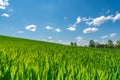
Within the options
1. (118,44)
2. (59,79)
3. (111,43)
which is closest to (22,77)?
(59,79)

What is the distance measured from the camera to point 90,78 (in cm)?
302

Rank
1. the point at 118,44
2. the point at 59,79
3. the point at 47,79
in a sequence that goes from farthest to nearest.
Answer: the point at 118,44 < the point at 47,79 < the point at 59,79

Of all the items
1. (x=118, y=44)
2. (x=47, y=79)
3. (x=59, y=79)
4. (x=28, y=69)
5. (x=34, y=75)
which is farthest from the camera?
(x=118, y=44)

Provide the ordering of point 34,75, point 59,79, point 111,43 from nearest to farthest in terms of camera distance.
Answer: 1. point 59,79
2. point 34,75
3. point 111,43

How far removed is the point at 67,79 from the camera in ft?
9.25

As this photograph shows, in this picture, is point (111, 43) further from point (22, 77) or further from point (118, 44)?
point (22, 77)

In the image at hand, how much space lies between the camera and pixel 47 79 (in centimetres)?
291

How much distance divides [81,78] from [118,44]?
110180 mm

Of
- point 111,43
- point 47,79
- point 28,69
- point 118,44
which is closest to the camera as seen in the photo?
A: point 47,79

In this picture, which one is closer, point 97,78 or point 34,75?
point 97,78

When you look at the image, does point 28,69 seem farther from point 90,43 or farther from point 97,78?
point 90,43

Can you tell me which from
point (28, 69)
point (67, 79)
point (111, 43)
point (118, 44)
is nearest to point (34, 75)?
point (28, 69)

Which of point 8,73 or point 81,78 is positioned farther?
point 8,73

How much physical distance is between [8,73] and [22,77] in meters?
0.47
